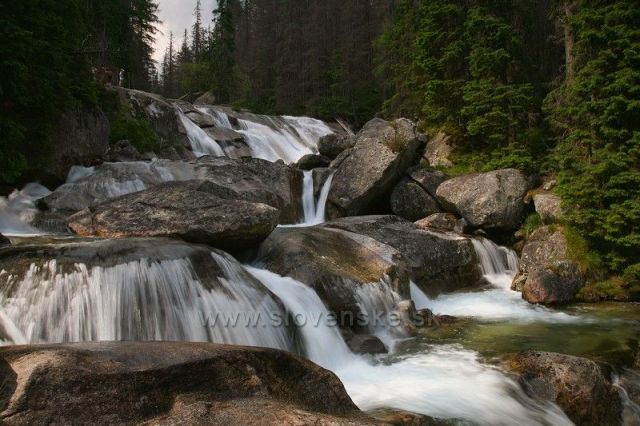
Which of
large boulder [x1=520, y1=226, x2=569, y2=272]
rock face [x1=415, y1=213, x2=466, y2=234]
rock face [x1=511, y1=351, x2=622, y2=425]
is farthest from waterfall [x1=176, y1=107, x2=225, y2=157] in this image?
rock face [x1=511, y1=351, x2=622, y2=425]

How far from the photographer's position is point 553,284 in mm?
11297

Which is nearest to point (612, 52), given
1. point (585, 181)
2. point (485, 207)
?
point (585, 181)

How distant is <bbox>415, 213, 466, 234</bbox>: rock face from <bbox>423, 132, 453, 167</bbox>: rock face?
3432mm

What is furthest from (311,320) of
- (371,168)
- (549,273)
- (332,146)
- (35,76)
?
(332,146)

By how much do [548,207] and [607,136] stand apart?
260cm

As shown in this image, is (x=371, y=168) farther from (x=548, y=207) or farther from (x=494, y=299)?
(x=494, y=299)

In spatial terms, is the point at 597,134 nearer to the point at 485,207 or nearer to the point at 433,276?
the point at 485,207

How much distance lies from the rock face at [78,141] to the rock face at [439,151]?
12200 millimetres

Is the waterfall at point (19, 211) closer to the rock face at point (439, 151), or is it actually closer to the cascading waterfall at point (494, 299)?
the cascading waterfall at point (494, 299)

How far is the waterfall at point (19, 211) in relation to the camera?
10.1m

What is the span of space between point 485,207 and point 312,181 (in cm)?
621

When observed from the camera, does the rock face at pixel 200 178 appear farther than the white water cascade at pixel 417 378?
Yes

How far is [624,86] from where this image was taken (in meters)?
11.6

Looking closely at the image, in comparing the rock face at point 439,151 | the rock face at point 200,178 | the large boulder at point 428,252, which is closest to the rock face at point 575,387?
the large boulder at point 428,252
